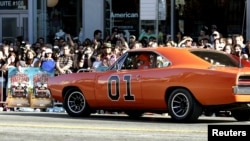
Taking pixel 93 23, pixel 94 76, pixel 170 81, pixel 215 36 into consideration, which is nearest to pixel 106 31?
pixel 93 23

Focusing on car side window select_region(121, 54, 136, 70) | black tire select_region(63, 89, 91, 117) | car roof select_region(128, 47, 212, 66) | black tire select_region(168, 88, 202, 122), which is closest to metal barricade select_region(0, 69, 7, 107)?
black tire select_region(63, 89, 91, 117)

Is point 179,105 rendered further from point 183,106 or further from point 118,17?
point 118,17

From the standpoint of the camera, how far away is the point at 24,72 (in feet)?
61.6

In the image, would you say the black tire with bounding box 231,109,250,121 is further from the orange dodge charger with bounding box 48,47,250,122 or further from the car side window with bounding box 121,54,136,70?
the car side window with bounding box 121,54,136,70

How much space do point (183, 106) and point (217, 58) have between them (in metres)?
1.34

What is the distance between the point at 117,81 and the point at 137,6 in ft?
35.5

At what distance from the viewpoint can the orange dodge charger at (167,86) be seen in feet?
41.9

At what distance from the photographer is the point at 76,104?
50.0 ft

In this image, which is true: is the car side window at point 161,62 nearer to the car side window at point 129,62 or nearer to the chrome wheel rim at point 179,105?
the car side window at point 129,62

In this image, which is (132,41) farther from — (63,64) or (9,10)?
(9,10)

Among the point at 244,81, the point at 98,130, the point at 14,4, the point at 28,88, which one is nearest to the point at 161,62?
the point at 244,81

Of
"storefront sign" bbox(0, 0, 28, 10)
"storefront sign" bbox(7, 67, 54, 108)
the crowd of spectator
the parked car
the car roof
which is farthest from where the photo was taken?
"storefront sign" bbox(0, 0, 28, 10)

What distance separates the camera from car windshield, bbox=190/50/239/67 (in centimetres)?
1349

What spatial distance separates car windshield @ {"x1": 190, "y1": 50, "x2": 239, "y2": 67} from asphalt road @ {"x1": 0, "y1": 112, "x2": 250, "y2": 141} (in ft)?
4.33
